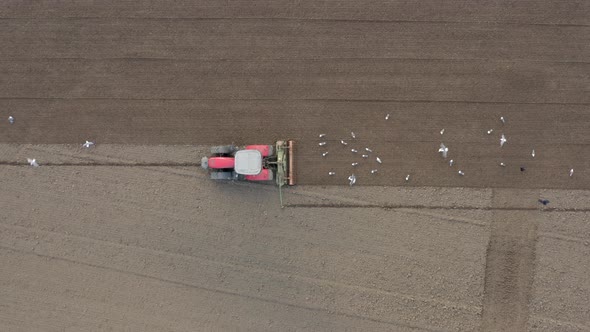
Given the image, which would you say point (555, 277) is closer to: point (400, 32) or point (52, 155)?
point (400, 32)

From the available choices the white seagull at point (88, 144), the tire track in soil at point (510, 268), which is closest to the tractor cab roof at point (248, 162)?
the white seagull at point (88, 144)

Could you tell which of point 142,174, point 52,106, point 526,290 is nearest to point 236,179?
point 142,174

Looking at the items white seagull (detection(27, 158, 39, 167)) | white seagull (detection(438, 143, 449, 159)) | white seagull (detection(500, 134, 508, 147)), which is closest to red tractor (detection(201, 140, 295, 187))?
white seagull (detection(438, 143, 449, 159))

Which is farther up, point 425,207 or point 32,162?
point 32,162

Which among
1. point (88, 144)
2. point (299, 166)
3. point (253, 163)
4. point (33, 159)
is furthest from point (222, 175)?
point (33, 159)

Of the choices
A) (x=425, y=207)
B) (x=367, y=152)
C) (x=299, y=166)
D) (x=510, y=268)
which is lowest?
(x=510, y=268)

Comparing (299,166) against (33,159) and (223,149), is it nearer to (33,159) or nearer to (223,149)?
(223,149)
